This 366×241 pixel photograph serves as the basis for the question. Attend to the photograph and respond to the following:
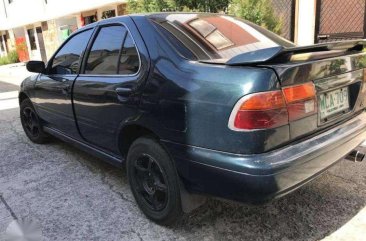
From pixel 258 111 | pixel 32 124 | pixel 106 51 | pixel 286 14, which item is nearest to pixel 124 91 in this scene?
pixel 106 51

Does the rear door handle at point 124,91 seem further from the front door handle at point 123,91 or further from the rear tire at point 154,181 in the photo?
the rear tire at point 154,181

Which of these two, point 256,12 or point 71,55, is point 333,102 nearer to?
point 71,55

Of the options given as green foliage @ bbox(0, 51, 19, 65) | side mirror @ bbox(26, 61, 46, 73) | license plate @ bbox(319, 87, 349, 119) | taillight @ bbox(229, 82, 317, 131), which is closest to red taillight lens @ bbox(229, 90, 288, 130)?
taillight @ bbox(229, 82, 317, 131)

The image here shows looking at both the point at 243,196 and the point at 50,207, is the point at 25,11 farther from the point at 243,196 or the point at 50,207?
the point at 243,196

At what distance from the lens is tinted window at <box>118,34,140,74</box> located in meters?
2.80

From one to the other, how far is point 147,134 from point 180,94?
55 centimetres

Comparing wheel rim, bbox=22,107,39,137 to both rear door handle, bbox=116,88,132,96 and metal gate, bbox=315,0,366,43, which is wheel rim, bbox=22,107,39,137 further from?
metal gate, bbox=315,0,366,43

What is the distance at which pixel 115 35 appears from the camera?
3.13 meters

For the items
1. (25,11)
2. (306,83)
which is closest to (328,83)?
(306,83)

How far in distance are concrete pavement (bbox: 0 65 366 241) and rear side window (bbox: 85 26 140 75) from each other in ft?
Answer: 3.67

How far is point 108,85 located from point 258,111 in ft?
4.66

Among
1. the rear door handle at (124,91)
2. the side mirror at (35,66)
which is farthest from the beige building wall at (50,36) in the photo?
the rear door handle at (124,91)

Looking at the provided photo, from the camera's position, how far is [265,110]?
6.79 ft

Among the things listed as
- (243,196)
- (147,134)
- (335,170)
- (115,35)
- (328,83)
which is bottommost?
(335,170)
